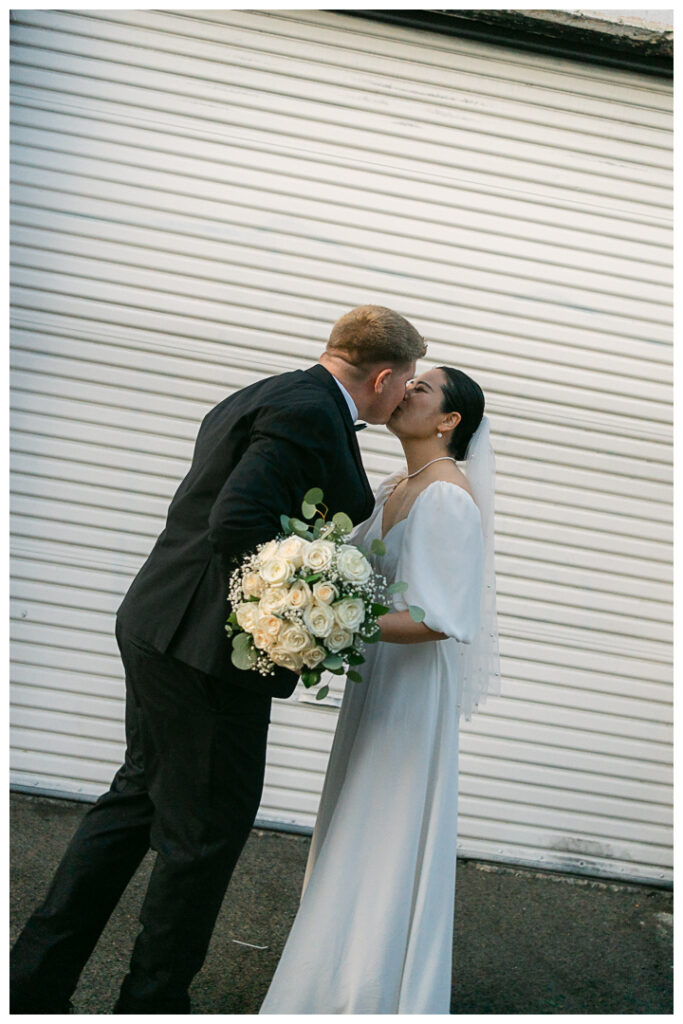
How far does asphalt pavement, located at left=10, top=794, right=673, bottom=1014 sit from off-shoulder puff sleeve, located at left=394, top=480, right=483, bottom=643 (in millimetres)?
1037

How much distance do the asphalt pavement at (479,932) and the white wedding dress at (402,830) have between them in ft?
0.43

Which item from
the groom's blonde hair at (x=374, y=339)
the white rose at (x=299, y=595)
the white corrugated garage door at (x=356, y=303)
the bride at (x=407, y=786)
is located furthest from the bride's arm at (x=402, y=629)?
the white corrugated garage door at (x=356, y=303)

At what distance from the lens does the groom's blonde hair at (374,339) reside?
103 inches

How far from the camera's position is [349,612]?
2.29 metres

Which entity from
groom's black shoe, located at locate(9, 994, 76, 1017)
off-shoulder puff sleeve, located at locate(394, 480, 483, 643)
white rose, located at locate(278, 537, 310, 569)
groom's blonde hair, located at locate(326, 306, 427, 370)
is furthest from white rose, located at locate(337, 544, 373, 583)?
groom's black shoe, located at locate(9, 994, 76, 1017)

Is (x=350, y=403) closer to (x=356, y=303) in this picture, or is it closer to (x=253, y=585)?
(x=253, y=585)

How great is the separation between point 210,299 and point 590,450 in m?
2.04

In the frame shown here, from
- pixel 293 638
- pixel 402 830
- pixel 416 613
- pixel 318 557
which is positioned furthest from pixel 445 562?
pixel 402 830

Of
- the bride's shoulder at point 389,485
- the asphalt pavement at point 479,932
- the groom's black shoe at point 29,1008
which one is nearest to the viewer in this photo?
the groom's black shoe at point 29,1008

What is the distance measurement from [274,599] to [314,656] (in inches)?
7.2

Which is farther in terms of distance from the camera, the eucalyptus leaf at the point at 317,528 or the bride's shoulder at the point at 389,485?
the bride's shoulder at the point at 389,485

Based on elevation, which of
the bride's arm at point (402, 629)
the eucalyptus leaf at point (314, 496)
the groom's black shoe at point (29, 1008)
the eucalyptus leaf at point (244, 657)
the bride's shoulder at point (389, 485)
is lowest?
the groom's black shoe at point (29, 1008)

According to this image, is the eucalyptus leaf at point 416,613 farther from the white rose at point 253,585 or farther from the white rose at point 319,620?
the white rose at point 253,585

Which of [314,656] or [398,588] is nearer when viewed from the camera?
[314,656]
